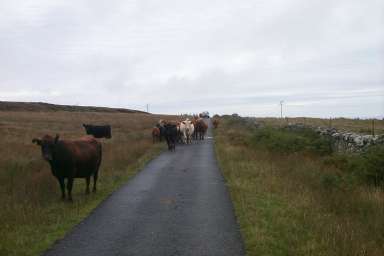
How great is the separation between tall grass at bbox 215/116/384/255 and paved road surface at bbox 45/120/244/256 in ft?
1.53

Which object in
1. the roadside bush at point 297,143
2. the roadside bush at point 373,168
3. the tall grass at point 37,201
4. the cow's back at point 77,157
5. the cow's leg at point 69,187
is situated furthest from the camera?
the roadside bush at point 297,143

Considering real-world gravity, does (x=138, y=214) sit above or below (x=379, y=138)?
below

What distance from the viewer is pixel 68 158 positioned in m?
13.6

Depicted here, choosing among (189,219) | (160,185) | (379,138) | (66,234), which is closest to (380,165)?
(379,138)

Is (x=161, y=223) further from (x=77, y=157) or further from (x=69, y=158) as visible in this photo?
(x=77, y=157)

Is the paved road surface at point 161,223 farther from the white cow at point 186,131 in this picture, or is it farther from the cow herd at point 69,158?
the white cow at point 186,131

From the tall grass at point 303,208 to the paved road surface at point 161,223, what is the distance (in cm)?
47

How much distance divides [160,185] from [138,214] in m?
4.66

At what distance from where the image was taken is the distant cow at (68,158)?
515 inches

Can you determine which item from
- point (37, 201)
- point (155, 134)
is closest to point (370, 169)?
point (37, 201)

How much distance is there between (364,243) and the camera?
28.6 ft

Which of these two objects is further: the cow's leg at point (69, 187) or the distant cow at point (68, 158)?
the cow's leg at point (69, 187)

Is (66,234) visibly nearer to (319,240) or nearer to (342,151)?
(319,240)

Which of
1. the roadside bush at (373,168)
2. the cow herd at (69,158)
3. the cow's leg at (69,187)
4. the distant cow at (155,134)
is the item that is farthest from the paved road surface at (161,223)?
the distant cow at (155,134)
